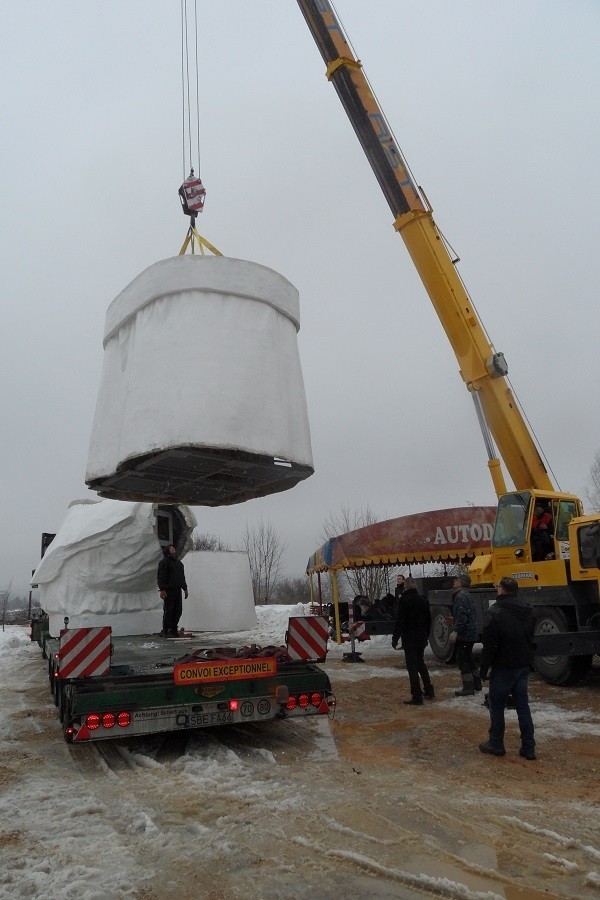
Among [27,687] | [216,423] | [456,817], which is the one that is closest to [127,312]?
[216,423]

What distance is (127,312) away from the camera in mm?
6191

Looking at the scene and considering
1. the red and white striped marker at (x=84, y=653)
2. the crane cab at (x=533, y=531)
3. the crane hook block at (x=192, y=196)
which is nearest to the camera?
the red and white striped marker at (x=84, y=653)

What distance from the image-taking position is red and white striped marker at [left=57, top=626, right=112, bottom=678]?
5656 mm

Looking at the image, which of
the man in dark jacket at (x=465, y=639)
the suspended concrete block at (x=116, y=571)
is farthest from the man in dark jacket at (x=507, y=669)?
the suspended concrete block at (x=116, y=571)

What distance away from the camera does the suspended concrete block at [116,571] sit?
39.8 feet

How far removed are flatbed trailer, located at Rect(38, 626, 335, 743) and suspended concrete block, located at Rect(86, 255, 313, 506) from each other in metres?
1.88

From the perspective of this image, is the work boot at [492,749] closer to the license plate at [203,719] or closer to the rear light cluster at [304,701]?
the rear light cluster at [304,701]

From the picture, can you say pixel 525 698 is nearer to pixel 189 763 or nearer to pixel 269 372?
pixel 189 763

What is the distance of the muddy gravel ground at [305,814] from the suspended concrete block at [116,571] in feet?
15.6

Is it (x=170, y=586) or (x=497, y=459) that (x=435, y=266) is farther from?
(x=170, y=586)

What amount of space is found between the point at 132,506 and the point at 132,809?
26.9 feet

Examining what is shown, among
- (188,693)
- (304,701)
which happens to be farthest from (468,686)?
(188,693)

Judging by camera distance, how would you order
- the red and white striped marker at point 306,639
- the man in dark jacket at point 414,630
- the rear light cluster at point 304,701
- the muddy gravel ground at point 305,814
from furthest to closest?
the man in dark jacket at point 414,630, the red and white striped marker at point 306,639, the rear light cluster at point 304,701, the muddy gravel ground at point 305,814

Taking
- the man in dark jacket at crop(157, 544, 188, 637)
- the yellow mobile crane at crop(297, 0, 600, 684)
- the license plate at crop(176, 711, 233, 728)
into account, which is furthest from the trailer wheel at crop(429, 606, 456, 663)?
the license plate at crop(176, 711, 233, 728)
